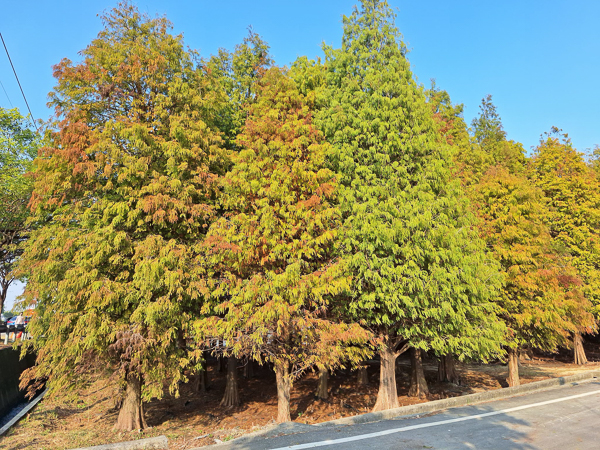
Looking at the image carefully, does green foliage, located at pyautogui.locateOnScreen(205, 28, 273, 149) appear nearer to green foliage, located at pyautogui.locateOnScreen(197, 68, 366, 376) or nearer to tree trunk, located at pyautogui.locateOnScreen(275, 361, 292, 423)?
green foliage, located at pyautogui.locateOnScreen(197, 68, 366, 376)

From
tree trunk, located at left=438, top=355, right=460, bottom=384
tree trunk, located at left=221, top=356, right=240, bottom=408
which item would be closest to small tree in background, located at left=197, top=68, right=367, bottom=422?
tree trunk, located at left=221, top=356, right=240, bottom=408

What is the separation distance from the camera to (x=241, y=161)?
34.3 feet

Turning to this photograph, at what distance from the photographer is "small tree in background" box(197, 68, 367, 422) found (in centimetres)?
889

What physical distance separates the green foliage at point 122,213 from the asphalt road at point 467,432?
16.8 feet

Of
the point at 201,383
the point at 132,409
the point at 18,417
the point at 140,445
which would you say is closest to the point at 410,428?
the point at 140,445

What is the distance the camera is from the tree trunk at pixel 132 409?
10328mm

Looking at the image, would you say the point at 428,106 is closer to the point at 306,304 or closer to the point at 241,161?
the point at 241,161

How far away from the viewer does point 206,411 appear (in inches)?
527

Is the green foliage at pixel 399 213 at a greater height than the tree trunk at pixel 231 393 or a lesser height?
greater

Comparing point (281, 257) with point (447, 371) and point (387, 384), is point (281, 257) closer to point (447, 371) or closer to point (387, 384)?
point (387, 384)

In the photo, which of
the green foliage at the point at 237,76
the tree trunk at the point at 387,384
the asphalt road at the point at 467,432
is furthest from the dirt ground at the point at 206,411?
the green foliage at the point at 237,76

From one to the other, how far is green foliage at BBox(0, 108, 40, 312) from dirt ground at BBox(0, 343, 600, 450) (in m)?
7.94

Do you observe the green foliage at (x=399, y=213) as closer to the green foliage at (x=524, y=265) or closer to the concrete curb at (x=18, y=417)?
the green foliage at (x=524, y=265)

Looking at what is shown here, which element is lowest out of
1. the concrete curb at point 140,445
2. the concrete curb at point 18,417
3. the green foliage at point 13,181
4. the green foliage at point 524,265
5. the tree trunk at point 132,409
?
the concrete curb at point 18,417
